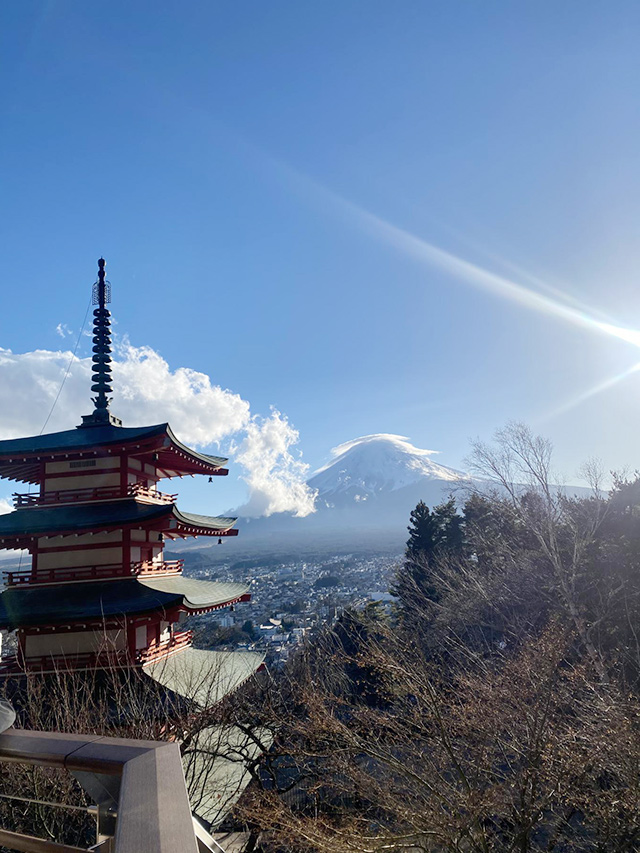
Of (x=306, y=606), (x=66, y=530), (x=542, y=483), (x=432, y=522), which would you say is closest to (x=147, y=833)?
(x=66, y=530)

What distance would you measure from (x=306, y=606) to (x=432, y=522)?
48.6 feet

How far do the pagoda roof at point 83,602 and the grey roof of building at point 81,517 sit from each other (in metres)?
1.08

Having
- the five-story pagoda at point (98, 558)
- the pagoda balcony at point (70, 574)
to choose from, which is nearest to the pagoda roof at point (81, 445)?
the five-story pagoda at point (98, 558)

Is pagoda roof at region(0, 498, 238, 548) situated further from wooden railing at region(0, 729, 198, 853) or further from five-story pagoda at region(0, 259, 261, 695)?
wooden railing at region(0, 729, 198, 853)

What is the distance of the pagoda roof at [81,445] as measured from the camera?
9.39 metres

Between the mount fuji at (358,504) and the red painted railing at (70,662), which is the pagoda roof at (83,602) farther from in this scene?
the mount fuji at (358,504)

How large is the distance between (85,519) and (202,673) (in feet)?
12.1

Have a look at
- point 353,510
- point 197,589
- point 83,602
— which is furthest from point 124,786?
point 353,510

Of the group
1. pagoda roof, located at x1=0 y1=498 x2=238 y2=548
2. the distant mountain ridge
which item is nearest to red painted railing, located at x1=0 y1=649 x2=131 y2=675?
pagoda roof, located at x1=0 y1=498 x2=238 y2=548

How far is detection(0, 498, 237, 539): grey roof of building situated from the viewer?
8.86 m

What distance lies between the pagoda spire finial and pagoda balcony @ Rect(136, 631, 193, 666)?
4601 mm

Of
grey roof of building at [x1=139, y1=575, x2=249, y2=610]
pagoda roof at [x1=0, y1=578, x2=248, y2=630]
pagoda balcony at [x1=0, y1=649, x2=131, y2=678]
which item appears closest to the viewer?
pagoda roof at [x1=0, y1=578, x2=248, y2=630]

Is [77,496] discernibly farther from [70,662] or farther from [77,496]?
[70,662]

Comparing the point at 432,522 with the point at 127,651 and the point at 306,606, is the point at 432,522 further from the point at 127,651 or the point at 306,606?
the point at 127,651
